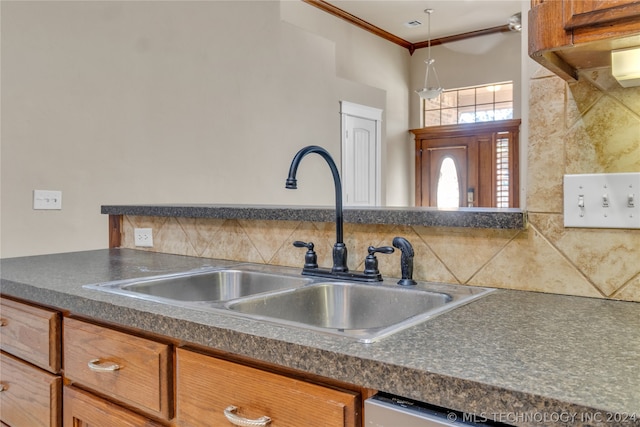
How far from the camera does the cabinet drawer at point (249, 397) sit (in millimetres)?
709

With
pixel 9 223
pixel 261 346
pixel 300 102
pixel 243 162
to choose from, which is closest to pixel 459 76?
pixel 300 102

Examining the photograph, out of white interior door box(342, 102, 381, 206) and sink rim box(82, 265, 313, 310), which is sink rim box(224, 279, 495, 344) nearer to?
sink rim box(82, 265, 313, 310)

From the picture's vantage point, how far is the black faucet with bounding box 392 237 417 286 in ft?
3.95

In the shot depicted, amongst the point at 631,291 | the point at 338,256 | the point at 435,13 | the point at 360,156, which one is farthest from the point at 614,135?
the point at 435,13

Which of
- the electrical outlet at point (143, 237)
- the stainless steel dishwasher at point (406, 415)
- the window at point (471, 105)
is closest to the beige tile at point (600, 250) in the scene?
the stainless steel dishwasher at point (406, 415)

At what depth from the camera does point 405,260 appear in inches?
47.9

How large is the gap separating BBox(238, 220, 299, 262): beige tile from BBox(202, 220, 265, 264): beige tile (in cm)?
2

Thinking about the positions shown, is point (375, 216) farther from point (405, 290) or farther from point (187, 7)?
point (187, 7)

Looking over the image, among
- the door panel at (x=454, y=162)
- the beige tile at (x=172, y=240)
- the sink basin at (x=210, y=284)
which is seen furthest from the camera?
the door panel at (x=454, y=162)

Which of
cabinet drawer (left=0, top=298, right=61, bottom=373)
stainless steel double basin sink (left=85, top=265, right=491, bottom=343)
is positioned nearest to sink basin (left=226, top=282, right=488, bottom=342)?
stainless steel double basin sink (left=85, top=265, right=491, bottom=343)

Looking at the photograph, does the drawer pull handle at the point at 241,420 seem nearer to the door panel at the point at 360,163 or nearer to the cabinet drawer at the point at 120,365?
the cabinet drawer at the point at 120,365

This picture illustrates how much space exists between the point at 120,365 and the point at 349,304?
55 cm

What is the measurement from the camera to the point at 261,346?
2.56 ft

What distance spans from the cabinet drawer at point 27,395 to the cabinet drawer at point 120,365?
0.28 feet
